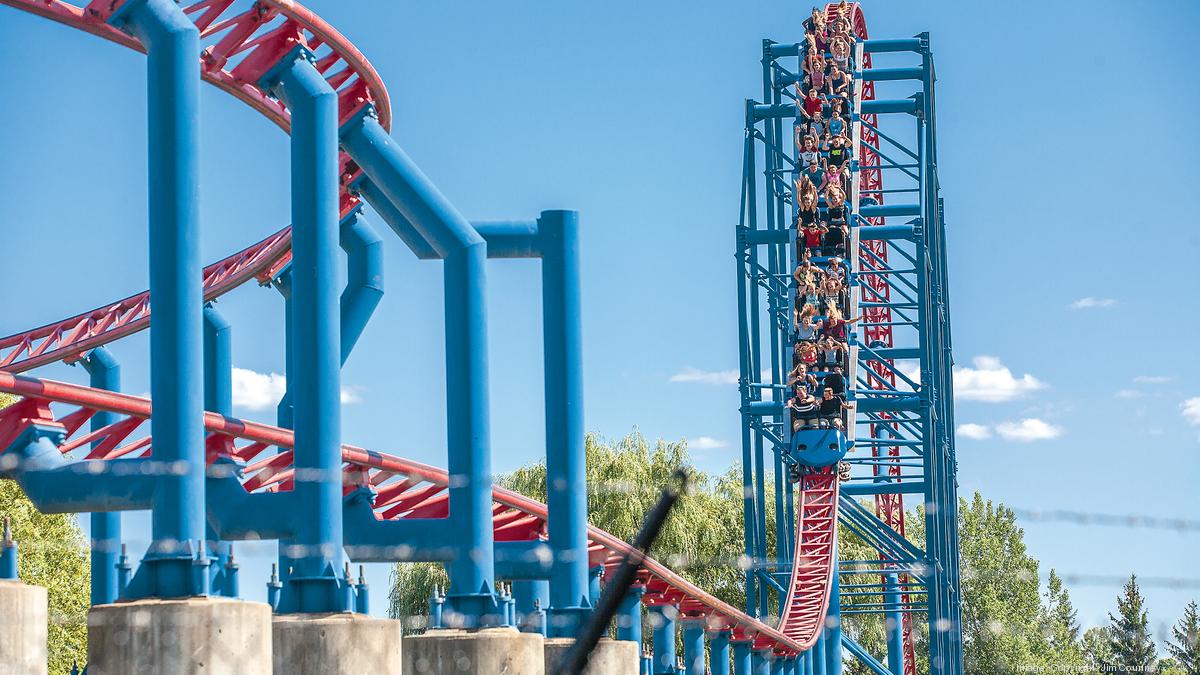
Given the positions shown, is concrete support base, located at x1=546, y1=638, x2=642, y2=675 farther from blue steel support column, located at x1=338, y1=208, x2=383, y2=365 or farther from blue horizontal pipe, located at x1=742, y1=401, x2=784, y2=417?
blue horizontal pipe, located at x1=742, y1=401, x2=784, y2=417

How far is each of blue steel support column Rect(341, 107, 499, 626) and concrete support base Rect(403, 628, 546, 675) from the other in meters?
0.23

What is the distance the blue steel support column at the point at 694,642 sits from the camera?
66.6 feet

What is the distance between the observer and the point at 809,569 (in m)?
25.5

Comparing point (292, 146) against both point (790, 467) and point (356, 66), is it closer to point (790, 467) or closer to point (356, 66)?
point (356, 66)

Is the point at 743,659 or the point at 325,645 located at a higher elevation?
the point at 325,645

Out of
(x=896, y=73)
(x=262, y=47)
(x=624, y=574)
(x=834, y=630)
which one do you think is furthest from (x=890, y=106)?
(x=624, y=574)

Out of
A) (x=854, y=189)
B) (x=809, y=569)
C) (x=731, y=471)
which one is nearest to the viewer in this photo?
(x=809, y=569)

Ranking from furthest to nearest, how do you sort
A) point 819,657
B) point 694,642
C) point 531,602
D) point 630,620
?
point 819,657 → point 694,642 → point 531,602 → point 630,620

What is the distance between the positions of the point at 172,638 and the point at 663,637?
10.3m

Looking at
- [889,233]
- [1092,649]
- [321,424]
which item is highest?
[889,233]

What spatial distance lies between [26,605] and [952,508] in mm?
18304

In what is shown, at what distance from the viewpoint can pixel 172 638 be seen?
9.95m

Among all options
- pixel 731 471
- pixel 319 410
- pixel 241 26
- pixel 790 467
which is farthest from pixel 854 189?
pixel 319 410

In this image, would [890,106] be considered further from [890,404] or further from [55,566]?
[55,566]
